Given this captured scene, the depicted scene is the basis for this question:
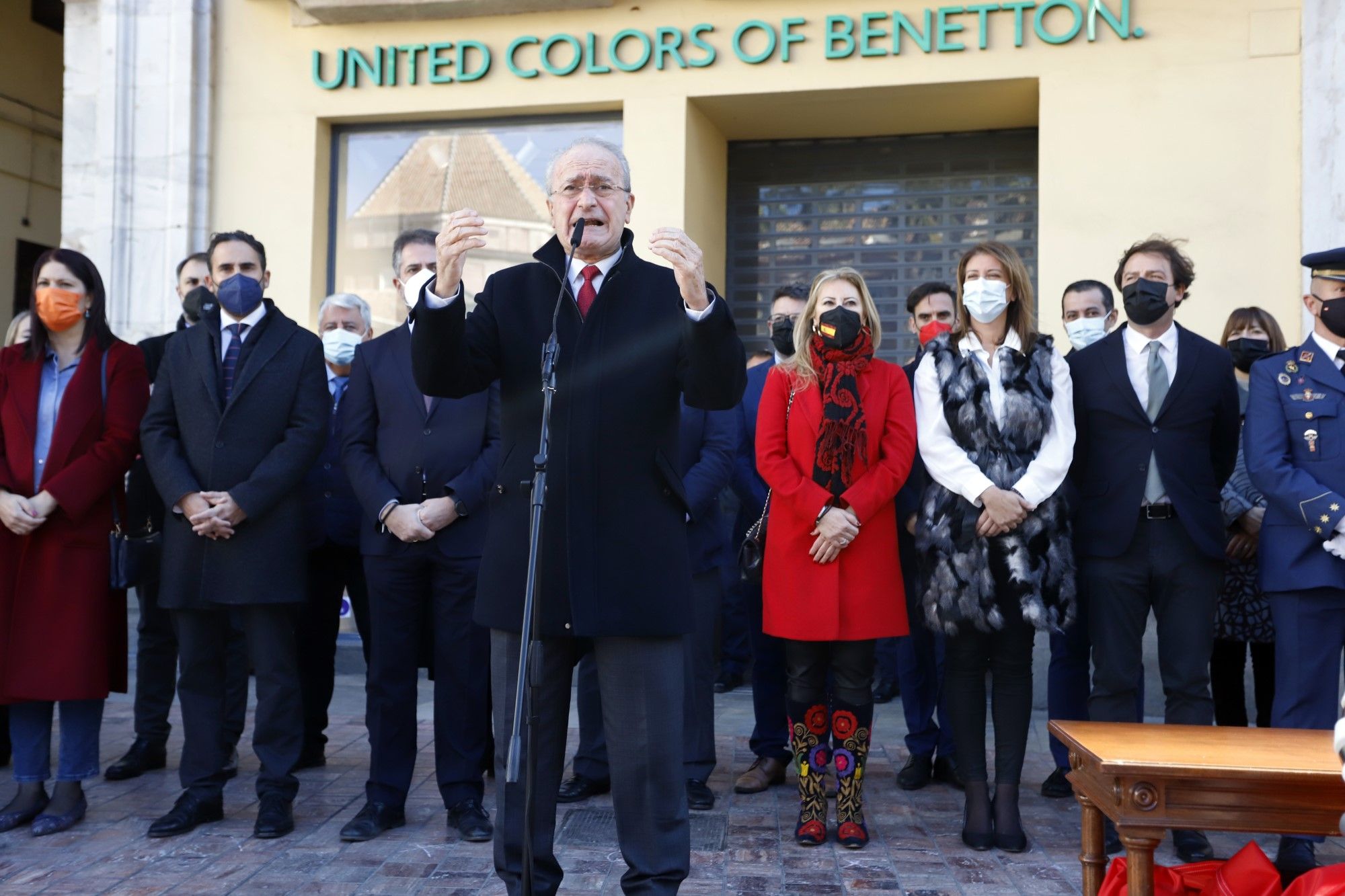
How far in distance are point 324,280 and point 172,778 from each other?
490 cm

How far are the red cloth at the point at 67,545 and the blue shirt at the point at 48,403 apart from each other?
0.02m

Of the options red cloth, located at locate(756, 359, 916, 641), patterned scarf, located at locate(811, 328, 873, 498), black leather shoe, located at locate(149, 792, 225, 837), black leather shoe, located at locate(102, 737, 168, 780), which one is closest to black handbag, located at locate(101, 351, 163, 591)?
black leather shoe, located at locate(149, 792, 225, 837)

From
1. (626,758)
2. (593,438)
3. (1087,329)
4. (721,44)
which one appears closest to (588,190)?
(593,438)

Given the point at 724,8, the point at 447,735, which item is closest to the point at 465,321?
the point at 447,735

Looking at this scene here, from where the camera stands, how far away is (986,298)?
16.2 feet

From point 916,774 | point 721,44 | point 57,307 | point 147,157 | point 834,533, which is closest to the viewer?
point 834,533

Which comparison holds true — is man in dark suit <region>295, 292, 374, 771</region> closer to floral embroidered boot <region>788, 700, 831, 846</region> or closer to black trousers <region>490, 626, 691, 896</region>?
floral embroidered boot <region>788, 700, 831, 846</region>

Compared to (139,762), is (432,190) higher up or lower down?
higher up

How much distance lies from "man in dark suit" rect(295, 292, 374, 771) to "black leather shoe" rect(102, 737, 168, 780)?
680 mm

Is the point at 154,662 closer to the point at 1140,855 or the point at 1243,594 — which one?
the point at 1140,855

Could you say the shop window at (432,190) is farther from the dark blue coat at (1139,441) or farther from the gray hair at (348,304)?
the dark blue coat at (1139,441)

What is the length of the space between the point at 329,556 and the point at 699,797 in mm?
2179

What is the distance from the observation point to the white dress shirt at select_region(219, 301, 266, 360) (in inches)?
204

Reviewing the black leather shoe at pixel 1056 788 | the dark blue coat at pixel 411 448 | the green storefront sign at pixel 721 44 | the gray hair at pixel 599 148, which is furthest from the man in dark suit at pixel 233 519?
the green storefront sign at pixel 721 44
